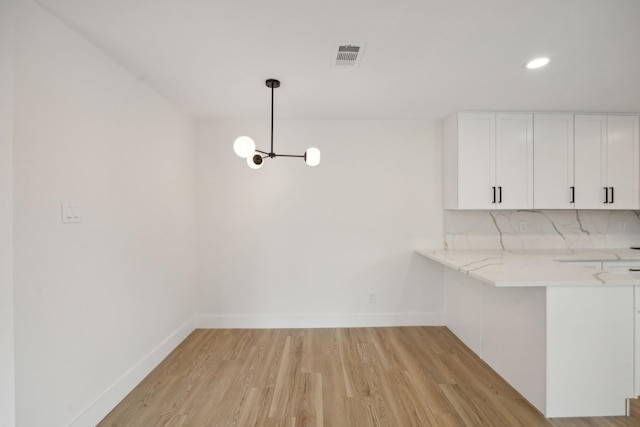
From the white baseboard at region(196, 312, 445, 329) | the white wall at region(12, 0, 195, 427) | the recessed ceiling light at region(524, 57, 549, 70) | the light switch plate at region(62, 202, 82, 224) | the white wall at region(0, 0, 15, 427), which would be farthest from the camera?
the white baseboard at region(196, 312, 445, 329)

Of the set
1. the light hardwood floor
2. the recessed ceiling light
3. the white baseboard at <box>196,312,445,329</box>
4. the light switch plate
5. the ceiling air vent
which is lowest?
the light hardwood floor

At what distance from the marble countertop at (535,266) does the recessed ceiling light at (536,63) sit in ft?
5.08

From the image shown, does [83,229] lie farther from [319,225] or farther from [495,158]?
[495,158]

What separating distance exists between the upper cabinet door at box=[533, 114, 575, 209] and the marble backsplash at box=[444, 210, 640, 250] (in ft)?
1.19

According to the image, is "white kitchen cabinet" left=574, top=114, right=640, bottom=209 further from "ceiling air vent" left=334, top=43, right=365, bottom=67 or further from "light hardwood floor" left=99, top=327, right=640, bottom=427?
"ceiling air vent" left=334, top=43, right=365, bottom=67

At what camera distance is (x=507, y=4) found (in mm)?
1508

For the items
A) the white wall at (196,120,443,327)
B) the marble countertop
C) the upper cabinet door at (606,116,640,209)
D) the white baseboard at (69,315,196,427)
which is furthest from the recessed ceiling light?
the white baseboard at (69,315,196,427)

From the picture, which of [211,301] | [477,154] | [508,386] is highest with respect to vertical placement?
[477,154]

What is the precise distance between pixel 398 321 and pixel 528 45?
295 centimetres

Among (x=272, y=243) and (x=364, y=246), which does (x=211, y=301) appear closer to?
(x=272, y=243)

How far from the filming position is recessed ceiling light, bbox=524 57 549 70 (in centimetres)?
205

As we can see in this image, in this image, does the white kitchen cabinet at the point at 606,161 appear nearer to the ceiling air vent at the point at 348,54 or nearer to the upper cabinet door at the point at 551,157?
the upper cabinet door at the point at 551,157

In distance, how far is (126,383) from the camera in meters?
2.20

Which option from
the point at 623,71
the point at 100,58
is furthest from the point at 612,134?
the point at 100,58
